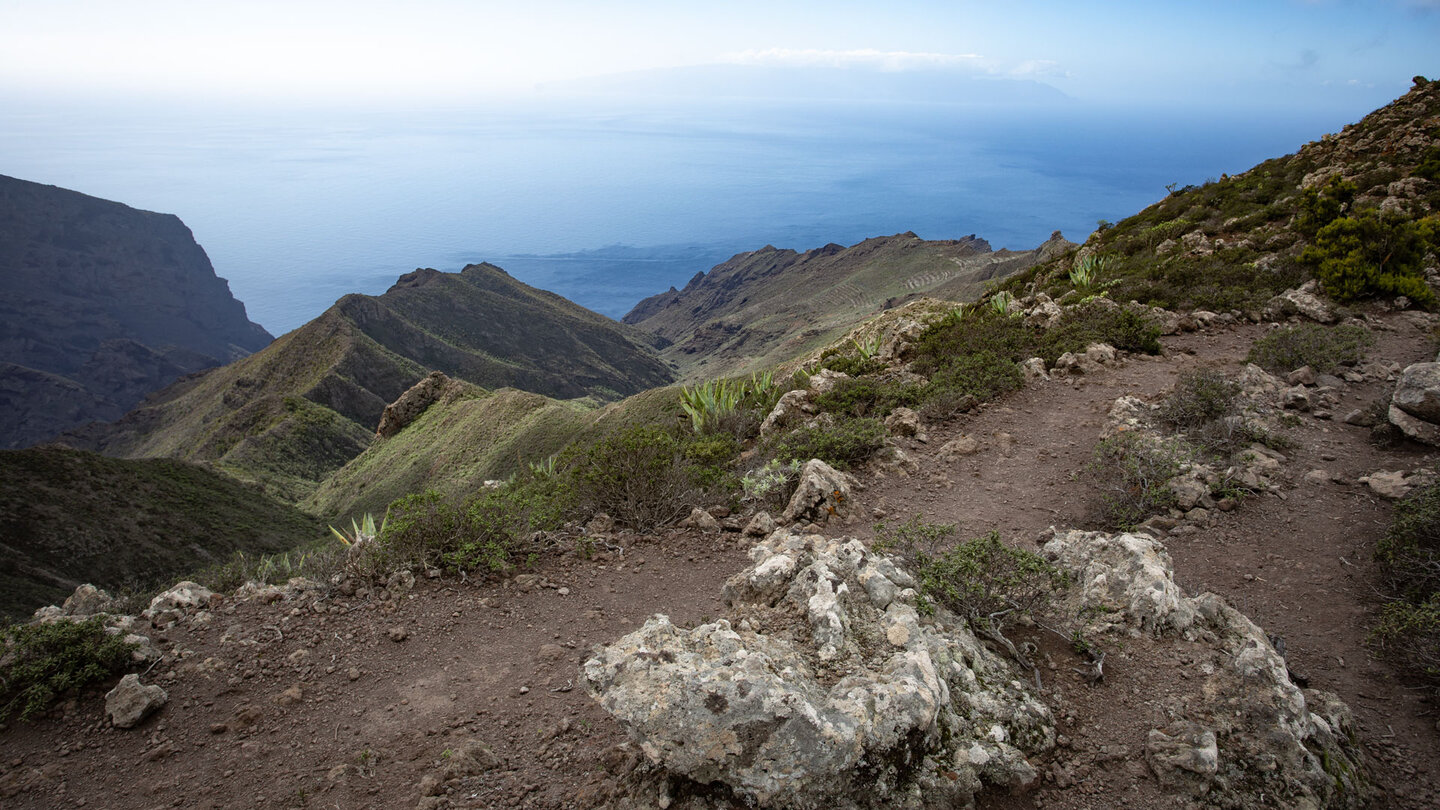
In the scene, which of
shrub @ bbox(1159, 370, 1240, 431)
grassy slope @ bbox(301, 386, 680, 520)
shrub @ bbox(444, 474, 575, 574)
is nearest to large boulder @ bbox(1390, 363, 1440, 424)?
shrub @ bbox(1159, 370, 1240, 431)

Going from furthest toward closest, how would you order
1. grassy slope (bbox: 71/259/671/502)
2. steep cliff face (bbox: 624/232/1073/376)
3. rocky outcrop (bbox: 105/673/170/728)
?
steep cliff face (bbox: 624/232/1073/376)
grassy slope (bbox: 71/259/671/502)
rocky outcrop (bbox: 105/673/170/728)

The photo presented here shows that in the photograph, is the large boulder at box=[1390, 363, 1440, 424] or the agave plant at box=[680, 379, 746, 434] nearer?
the large boulder at box=[1390, 363, 1440, 424]

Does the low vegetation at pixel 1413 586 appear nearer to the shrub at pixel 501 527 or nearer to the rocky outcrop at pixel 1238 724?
the rocky outcrop at pixel 1238 724

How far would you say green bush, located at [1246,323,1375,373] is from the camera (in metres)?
7.01

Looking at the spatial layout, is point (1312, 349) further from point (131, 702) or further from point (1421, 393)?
point (131, 702)

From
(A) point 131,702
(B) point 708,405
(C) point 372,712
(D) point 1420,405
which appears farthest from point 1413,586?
(A) point 131,702

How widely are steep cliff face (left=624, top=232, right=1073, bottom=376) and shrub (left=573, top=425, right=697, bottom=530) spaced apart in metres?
41.0

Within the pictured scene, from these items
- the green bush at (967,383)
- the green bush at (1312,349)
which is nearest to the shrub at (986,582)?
the green bush at (967,383)

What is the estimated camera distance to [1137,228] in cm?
1817

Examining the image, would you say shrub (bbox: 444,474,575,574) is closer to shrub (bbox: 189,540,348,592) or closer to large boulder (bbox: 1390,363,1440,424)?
shrub (bbox: 189,540,348,592)

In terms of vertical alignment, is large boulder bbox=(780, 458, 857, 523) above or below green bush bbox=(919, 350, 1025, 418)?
below

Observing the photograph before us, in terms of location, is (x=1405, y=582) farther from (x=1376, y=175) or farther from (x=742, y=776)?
(x=1376, y=175)

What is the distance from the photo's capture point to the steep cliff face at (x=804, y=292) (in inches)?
2304

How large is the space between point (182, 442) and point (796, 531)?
57176 mm
